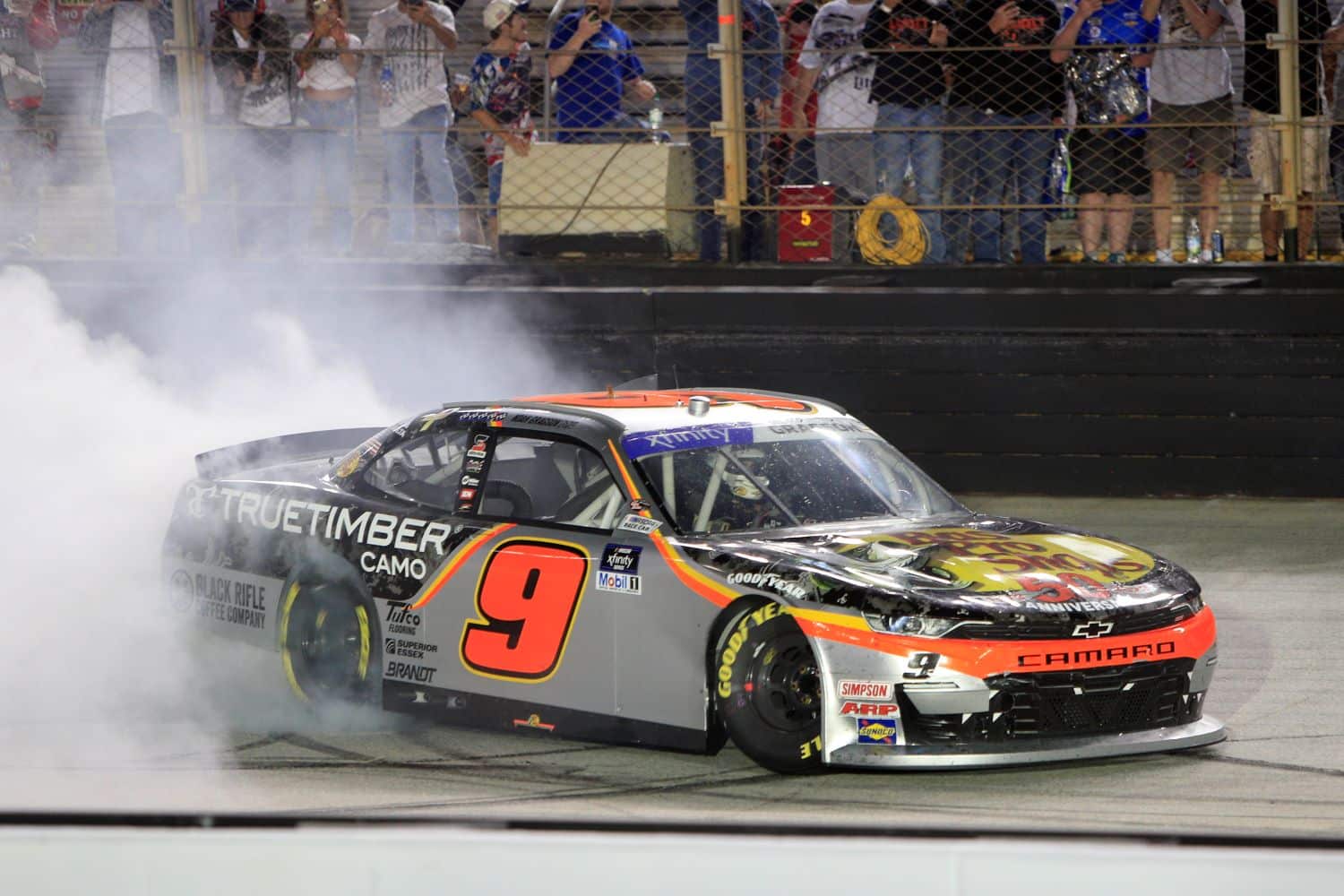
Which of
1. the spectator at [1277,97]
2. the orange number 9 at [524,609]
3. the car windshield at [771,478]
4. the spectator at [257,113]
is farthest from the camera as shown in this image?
the spectator at [257,113]

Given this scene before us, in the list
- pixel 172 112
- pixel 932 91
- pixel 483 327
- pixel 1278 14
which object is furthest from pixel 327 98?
pixel 1278 14

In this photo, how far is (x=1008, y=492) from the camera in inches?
423

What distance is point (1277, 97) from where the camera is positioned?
10.7 metres

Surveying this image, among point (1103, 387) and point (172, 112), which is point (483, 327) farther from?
point (1103, 387)

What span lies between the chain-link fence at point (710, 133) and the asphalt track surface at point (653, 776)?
388 centimetres

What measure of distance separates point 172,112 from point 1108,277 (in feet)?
19.3

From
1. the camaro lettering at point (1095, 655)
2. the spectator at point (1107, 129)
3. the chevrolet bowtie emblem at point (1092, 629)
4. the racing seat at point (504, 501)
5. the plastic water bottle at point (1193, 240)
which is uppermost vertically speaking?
the spectator at point (1107, 129)

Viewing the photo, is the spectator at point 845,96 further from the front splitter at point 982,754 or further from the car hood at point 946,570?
the front splitter at point 982,754

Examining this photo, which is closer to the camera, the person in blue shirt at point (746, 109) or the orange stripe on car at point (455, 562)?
the orange stripe on car at point (455, 562)

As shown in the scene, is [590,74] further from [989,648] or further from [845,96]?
[989,648]

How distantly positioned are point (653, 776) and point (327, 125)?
729 cm

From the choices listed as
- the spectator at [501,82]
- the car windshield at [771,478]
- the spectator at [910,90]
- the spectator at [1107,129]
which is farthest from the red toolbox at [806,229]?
the car windshield at [771,478]

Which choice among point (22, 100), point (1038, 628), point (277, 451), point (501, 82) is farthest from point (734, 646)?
point (22, 100)

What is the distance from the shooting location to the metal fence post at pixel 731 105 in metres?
11.1
